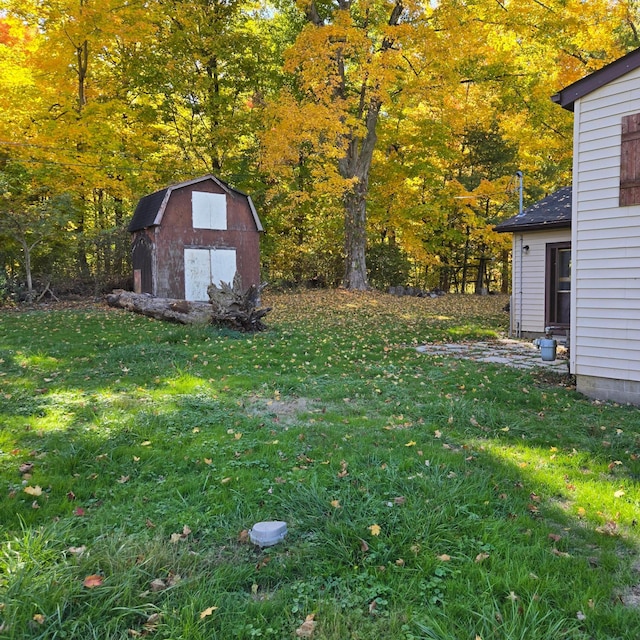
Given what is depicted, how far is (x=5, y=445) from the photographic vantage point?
386 cm

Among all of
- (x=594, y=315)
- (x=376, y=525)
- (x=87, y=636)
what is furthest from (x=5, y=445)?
(x=594, y=315)

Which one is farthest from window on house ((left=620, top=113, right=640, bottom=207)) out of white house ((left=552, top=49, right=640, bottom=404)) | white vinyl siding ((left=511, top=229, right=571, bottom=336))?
white vinyl siding ((left=511, top=229, right=571, bottom=336))

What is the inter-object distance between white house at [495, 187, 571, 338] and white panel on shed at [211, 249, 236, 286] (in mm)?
8596

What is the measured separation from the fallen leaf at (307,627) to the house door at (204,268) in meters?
13.4

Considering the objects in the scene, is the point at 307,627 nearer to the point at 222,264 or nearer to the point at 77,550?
the point at 77,550

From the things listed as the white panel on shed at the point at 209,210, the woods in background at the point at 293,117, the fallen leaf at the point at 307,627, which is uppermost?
the woods in background at the point at 293,117

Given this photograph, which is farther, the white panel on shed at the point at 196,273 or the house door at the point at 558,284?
the white panel on shed at the point at 196,273

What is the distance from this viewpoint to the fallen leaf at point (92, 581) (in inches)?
85.1

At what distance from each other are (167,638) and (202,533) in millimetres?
820

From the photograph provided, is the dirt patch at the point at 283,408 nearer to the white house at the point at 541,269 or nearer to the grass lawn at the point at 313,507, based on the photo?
the grass lawn at the point at 313,507

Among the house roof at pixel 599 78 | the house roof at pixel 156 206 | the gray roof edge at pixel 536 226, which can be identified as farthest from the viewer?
the house roof at pixel 156 206

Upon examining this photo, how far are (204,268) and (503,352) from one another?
32.4 ft

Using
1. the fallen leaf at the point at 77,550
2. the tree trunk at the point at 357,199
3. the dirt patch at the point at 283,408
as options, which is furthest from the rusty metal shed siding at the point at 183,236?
the fallen leaf at the point at 77,550

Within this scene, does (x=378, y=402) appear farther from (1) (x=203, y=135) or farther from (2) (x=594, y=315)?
(1) (x=203, y=135)
